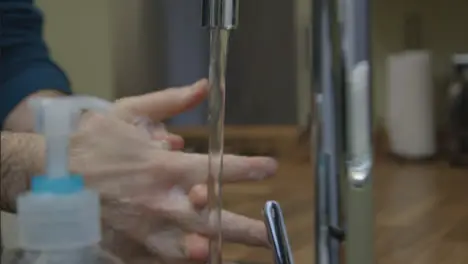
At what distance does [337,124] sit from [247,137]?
128cm

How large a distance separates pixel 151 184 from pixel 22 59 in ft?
0.92

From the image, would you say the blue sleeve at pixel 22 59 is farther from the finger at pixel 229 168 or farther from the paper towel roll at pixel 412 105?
the paper towel roll at pixel 412 105

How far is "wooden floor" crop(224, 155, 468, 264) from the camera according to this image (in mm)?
720

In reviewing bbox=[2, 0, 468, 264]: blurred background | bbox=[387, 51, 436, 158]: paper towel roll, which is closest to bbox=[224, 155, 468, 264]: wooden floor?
bbox=[2, 0, 468, 264]: blurred background

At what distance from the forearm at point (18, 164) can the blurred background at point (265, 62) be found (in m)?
0.84

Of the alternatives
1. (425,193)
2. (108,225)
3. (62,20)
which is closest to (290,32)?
(62,20)

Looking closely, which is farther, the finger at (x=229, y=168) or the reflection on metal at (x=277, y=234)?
the finger at (x=229, y=168)

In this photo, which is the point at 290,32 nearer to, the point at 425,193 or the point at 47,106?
the point at 425,193

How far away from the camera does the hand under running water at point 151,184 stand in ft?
1.93

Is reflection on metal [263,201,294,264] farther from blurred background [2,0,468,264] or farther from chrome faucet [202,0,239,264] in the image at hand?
blurred background [2,0,468,264]

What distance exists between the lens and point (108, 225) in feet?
1.90

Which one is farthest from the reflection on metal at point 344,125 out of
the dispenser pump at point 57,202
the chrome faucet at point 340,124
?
the dispenser pump at point 57,202

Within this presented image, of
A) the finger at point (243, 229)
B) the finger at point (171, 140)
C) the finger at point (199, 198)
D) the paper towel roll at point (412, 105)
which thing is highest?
the finger at point (171, 140)

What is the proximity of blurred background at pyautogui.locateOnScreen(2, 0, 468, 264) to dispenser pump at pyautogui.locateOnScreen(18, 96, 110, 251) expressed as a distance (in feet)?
3.17
